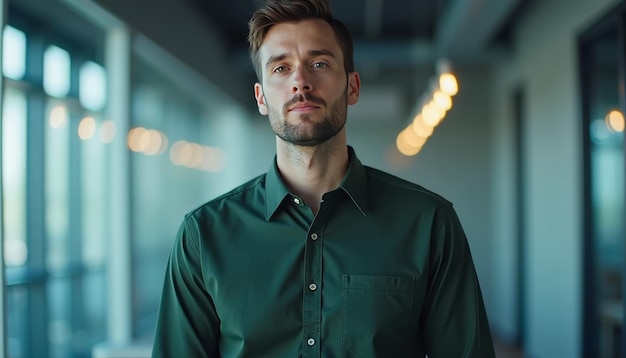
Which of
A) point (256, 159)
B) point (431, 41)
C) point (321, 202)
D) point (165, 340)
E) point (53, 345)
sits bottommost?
point (53, 345)

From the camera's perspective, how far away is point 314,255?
1496 millimetres

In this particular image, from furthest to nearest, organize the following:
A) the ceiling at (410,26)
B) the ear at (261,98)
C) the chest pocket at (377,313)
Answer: the ceiling at (410,26) → the ear at (261,98) → the chest pocket at (377,313)

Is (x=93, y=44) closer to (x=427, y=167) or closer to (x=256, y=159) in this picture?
(x=256, y=159)

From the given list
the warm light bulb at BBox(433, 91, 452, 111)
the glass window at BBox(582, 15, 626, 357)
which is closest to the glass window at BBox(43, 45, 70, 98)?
the warm light bulb at BBox(433, 91, 452, 111)

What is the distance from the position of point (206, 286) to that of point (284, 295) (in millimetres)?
176

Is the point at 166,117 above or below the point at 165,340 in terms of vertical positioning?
above

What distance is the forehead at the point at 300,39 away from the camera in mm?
1568

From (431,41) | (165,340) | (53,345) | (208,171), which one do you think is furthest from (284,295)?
(208,171)

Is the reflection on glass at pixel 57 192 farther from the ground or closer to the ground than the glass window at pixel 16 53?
closer to the ground

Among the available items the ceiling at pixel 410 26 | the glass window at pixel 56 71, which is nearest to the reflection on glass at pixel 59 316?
the glass window at pixel 56 71

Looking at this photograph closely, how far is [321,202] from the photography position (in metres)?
1.54

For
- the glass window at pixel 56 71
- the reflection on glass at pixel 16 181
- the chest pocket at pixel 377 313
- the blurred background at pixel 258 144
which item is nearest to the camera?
the chest pocket at pixel 377 313

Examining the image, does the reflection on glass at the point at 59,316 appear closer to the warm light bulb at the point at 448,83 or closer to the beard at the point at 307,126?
the warm light bulb at the point at 448,83

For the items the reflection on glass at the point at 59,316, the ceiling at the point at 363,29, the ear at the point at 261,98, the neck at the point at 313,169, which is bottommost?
the reflection on glass at the point at 59,316
